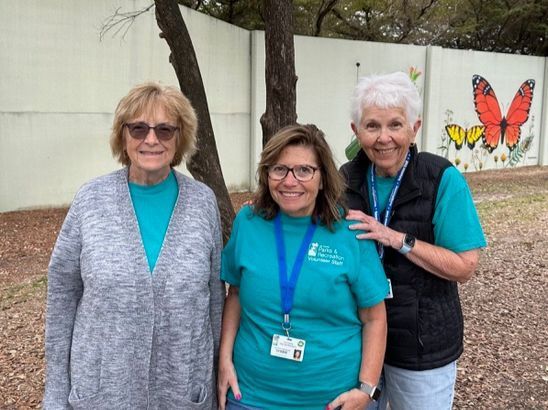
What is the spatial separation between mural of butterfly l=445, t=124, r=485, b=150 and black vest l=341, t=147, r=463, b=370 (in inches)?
609

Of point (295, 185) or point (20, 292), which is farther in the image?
point (20, 292)

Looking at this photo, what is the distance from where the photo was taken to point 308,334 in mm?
1984

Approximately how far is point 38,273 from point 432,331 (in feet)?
19.6

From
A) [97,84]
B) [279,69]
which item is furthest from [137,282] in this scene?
[97,84]

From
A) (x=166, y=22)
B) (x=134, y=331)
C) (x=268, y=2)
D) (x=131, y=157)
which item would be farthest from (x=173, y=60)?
(x=134, y=331)

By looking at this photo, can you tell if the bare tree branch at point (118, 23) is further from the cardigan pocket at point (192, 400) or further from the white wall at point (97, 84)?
the cardigan pocket at point (192, 400)

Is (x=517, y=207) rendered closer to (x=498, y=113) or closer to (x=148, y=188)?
(x=498, y=113)

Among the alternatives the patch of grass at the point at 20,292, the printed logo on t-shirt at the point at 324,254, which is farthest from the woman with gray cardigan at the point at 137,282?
the patch of grass at the point at 20,292

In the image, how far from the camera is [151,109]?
205 cm

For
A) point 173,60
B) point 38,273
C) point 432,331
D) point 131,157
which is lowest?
point 38,273

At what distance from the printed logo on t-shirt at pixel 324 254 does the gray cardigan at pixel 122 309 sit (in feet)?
1.29

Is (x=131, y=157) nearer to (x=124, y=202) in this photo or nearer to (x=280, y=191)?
(x=124, y=202)

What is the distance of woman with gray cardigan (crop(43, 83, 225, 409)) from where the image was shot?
77.3 inches

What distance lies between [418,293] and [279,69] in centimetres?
294
